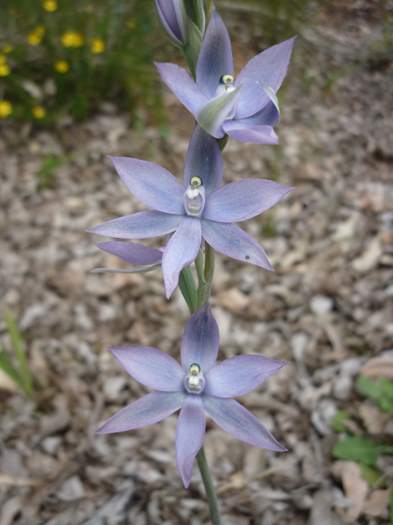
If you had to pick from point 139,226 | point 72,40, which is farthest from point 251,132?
point 72,40

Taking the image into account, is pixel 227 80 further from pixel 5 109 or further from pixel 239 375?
pixel 5 109

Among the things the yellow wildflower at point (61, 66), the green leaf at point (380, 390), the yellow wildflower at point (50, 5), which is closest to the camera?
the green leaf at point (380, 390)

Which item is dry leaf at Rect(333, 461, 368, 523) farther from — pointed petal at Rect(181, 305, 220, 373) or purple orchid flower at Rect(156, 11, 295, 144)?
purple orchid flower at Rect(156, 11, 295, 144)

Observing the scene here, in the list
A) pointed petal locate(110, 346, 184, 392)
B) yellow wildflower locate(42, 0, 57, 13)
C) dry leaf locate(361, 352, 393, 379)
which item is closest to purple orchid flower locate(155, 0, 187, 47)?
pointed petal locate(110, 346, 184, 392)

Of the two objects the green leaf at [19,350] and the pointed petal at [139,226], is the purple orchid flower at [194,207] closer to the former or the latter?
the pointed petal at [139,226]

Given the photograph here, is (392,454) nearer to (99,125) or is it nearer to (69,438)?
(69,438)

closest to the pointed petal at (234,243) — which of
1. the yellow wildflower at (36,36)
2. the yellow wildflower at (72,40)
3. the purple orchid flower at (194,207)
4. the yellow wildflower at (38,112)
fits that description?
the purple orchid flower at (194,207)
